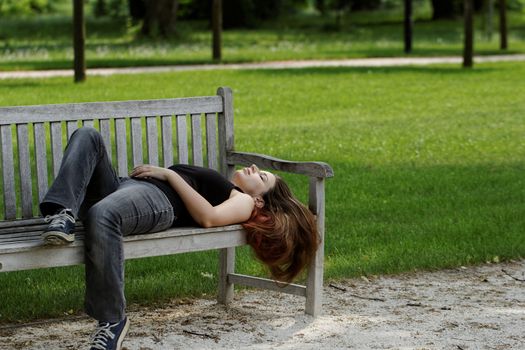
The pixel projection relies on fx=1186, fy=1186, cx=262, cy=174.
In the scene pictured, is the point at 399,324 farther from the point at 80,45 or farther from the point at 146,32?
the point at 146,32

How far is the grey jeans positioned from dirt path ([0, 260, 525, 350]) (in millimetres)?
412

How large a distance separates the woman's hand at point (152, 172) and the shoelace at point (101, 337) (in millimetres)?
787

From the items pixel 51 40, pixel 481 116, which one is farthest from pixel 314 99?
pixel 51 40

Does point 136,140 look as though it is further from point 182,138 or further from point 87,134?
point 87,134

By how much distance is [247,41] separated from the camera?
34.0 m

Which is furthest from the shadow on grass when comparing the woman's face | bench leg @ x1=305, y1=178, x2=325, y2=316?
the woman's face

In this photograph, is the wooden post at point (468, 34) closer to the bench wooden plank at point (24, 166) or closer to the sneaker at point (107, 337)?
the bench wooden plank at point (24, 166)

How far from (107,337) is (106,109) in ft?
4.35

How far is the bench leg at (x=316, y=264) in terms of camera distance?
5766 millimetres

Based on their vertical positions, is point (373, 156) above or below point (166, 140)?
below

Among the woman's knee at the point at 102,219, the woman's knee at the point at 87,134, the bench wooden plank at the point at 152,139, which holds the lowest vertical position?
the woman's knee at the point at 102,219

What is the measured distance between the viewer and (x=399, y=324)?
5.75 meters

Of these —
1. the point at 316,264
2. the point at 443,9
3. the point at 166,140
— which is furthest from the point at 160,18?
the point at 316,264

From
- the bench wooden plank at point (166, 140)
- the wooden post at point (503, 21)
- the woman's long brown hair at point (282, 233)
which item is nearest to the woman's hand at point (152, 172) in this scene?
the woman's long brown hair at point (282, 233)
